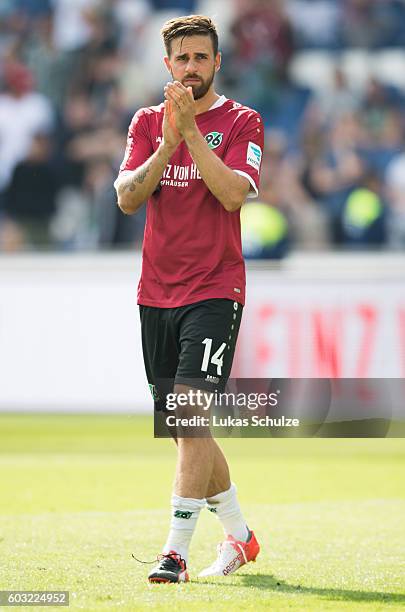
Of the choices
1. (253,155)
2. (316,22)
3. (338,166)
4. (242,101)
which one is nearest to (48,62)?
(242,101)

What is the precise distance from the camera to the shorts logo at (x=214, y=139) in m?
5.77

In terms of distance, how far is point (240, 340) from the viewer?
12.1 metres

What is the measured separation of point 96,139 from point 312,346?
6097 millimetres

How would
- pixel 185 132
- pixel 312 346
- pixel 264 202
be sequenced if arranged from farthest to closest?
pixel 264 202 → pixel 312 346 → pixel 185 132

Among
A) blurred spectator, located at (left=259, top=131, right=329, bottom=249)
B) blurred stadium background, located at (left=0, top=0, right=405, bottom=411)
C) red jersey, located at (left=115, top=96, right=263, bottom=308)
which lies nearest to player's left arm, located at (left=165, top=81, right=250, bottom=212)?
red jersey, located at (left=115, top=96, right=263, bottom=308)

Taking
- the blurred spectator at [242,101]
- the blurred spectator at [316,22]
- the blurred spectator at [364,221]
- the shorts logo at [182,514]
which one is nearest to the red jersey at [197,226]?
the shorts logo at [182,514]

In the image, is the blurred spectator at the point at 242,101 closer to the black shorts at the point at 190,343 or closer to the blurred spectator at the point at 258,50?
the blurred spectator at the point at 258,50

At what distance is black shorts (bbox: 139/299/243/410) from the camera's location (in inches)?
218

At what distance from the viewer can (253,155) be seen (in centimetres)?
573

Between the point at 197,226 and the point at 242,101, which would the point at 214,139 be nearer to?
the point at 197,226

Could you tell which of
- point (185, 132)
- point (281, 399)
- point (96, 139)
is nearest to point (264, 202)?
point (96, 139)

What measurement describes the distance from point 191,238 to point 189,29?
3.05ft

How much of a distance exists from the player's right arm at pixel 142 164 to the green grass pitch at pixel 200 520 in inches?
66.3

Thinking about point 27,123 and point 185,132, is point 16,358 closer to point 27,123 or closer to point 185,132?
point 27,123
